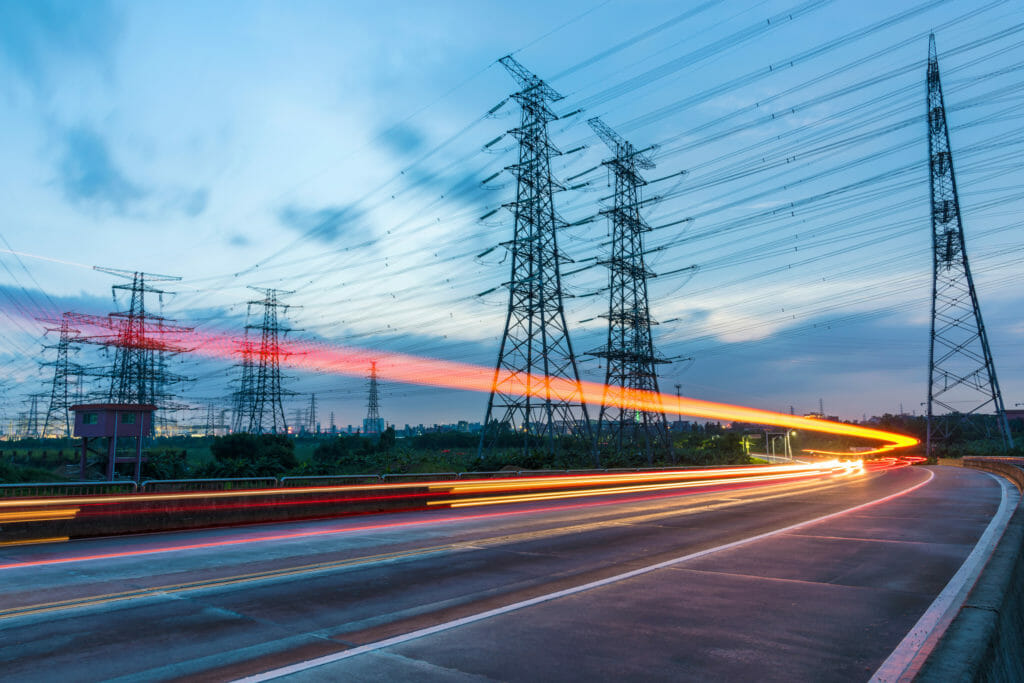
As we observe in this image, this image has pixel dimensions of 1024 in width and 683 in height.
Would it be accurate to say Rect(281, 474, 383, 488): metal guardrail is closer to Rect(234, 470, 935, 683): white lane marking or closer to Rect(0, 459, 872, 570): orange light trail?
Rect(0, 459, 872, 570): orange light trail

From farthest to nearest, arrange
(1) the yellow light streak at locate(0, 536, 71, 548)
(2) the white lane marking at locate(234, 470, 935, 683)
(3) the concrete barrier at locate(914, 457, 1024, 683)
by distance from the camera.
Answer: (1) the yellow light streak at locate(0, 536, 71, 548) < (2) the white lane marking at locate(234, 470, 935, 683) < (3) the concrete barrier at locate(914, 457, 1024, 683)

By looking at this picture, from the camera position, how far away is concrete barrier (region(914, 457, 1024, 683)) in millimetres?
3738

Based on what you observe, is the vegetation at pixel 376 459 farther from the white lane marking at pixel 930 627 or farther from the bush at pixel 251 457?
the white lane marking at pixel 930 627

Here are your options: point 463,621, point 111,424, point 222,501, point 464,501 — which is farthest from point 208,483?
point 111,424

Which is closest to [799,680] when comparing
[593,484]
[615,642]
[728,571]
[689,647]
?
[689,647]

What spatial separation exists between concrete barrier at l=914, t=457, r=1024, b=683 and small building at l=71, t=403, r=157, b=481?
48.6 meters

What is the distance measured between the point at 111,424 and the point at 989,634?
51.7 metres

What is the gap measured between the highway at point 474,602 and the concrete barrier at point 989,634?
0.95 m

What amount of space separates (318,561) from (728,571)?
6400mm

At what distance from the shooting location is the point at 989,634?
170 inches

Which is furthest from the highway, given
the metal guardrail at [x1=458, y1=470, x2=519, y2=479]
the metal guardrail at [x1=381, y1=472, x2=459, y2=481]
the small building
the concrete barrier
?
the small building

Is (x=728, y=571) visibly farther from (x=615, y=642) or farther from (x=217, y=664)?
(x=217, y=664)

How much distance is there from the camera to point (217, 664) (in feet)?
17.9

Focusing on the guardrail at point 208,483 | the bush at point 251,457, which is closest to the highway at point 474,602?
the guardrail at point 208,483
